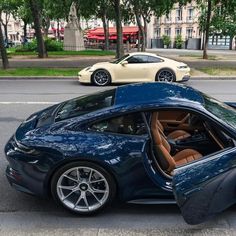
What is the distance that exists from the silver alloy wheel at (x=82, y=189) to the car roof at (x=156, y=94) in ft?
2.67

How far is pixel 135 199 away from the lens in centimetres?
388

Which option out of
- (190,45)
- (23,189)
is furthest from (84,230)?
(190,45)

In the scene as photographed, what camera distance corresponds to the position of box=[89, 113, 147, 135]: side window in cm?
383

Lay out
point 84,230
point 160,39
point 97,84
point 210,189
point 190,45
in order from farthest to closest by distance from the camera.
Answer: point 160,39 < point 190,45 < point 97,84 < point 84,230 < point 210,189

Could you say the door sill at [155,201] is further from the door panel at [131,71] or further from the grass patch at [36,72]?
the grass patch at [36,72]

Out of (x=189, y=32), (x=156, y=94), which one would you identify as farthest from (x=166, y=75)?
(x=189, y=32)

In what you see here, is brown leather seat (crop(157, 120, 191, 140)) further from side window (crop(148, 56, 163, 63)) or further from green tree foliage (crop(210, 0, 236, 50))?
green tree foliage (crop(210, 0, 236, 50))

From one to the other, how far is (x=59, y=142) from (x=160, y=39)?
64.8 meters

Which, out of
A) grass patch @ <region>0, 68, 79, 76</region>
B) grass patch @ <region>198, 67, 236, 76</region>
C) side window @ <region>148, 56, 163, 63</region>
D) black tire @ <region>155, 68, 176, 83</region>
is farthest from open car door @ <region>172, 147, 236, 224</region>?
grass patch @ <region>198, 67, 236, 76</region>

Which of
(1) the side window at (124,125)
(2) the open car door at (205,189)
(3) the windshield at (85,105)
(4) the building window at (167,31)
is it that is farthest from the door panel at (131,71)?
(4) the building window at (167,31)

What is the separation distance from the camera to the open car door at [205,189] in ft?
9.87

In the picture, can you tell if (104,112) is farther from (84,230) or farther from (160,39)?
(160,39)

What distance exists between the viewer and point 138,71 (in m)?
13.9

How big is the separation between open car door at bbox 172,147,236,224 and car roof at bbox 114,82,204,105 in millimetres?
918
